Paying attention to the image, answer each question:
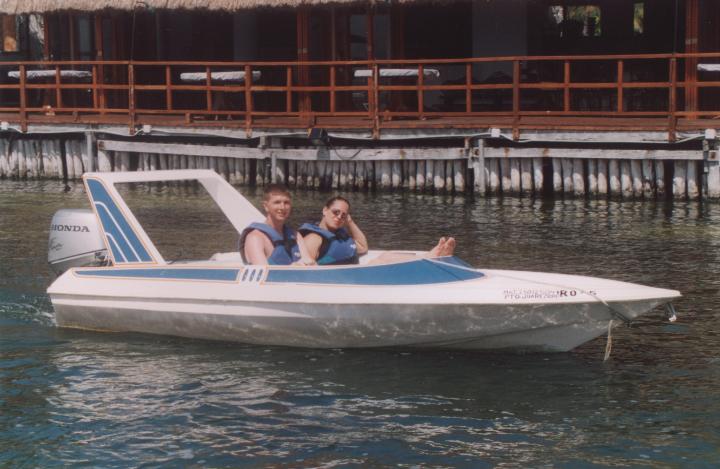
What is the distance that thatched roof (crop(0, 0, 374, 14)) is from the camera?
22814 mm

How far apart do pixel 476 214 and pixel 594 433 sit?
10.9 meters

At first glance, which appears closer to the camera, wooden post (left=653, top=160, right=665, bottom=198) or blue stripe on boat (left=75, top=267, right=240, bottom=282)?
blue stripe on boat (left=75, top=267, right=240, bottom=282)

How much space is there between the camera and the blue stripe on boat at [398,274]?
10.3m

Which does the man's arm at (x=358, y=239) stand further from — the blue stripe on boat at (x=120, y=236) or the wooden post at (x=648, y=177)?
the wooden post at (x=648, y=177)

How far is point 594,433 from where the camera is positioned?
8.72m

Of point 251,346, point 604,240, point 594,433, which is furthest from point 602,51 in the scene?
point 594,433

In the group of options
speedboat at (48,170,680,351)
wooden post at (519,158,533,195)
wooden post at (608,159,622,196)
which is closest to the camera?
speedboat at (48,170,680,351)

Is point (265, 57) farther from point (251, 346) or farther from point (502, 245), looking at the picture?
point (251, 346)

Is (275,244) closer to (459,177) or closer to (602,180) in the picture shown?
(602,180)

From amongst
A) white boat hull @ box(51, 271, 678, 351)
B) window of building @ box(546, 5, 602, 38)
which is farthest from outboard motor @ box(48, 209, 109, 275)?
window of building @ box(546, 5, 602, 38)

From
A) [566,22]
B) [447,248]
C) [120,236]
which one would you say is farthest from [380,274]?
[566,22]

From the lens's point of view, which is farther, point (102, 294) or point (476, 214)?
point (476, 214)

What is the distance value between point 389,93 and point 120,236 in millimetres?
12558

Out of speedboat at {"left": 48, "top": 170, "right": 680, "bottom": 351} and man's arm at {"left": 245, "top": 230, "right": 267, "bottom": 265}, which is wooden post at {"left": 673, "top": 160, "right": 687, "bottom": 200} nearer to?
speedboat at {"left": 48, "top": 170, "right": 680, "bottom": 351}
